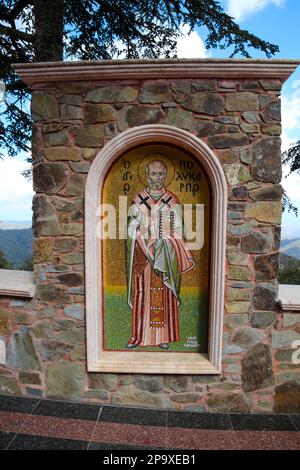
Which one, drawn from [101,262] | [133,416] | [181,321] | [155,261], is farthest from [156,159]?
[133,416]

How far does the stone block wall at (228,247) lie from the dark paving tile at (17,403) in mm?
77

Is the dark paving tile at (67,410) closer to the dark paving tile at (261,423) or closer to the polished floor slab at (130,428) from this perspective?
the polished floor slab at (130,428)

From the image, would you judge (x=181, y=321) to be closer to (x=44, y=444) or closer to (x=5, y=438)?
(x=44, y=444)

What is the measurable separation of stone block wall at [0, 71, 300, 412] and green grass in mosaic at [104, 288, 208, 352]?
0.24m

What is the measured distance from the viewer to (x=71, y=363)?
2750 millimetres

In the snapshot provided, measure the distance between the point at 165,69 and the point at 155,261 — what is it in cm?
164

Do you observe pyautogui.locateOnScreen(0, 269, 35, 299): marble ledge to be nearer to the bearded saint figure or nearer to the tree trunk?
the bearded saint figure

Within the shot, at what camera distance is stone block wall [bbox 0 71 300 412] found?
2.46 m

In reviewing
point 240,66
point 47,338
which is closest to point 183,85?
point 240,66

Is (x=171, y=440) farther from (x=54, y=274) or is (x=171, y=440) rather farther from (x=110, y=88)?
(x=110, y=88)

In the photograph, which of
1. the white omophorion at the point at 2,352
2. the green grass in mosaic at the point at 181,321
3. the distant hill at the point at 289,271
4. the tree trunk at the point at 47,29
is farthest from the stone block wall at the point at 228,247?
the distant hill at the point at 289,271

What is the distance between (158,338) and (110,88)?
91.1 inches

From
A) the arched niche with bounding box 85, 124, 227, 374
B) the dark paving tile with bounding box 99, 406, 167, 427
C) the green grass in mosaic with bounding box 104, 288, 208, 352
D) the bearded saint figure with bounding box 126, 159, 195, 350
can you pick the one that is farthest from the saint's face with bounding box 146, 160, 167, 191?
the dark paving tile with bounding box 99, 406, 167, 427

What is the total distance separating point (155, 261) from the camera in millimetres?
2740
